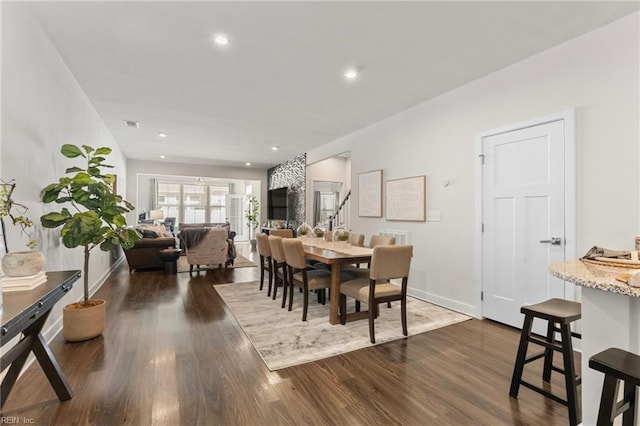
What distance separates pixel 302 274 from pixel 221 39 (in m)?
2.44

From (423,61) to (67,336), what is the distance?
4301 millimetres

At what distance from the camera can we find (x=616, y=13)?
7.49 ft

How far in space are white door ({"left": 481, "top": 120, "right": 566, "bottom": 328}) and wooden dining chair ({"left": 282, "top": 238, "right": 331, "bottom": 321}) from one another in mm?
1851

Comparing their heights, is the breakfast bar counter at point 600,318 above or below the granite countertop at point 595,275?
below

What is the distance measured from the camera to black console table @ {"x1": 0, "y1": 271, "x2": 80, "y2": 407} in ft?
4.13

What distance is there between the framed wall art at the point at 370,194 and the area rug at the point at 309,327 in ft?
5.24

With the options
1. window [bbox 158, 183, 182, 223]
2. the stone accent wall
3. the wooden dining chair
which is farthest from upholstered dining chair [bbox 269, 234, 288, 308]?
window [bbox 158, 183, 182, 223]

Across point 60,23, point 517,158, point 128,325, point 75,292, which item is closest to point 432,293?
point 517,158

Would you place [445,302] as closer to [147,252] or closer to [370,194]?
[370,194]

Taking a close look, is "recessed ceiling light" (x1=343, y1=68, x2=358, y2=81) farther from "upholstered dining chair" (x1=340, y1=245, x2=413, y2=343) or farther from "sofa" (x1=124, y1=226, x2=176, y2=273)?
"sofa" (x1=124, y1=226, x2=176, y2=273)

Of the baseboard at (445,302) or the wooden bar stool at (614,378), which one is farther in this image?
the baseboard at (445,302)

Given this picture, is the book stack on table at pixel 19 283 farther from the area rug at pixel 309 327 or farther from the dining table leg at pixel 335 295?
the dining table leg at pixel 335 295

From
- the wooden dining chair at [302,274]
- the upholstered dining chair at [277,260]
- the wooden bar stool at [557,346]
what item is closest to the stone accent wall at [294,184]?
the upholstered dining chair at [277,260]

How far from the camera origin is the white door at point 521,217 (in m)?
2.75
